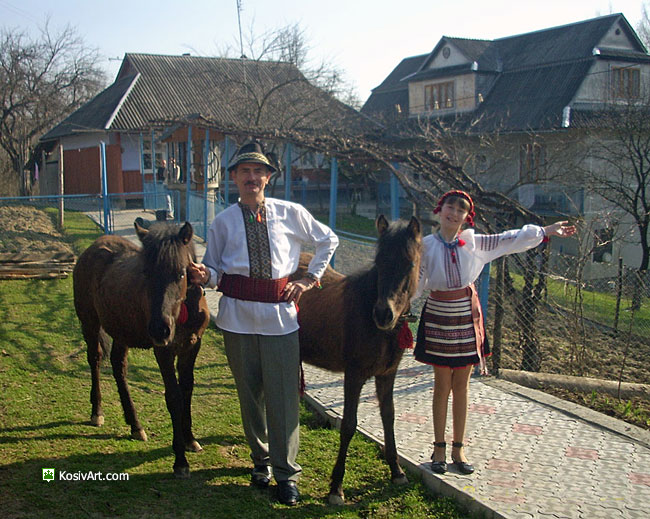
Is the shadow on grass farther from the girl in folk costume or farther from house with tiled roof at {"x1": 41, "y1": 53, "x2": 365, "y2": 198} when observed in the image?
house with tiled roof at {"x1": 41, "y1": 53, "x2": 365, "y2": 198}

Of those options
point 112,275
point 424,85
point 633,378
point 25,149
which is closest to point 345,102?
point 424,85

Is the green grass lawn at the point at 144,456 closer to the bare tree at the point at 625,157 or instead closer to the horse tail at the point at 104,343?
the horse tail at the point at 104,343

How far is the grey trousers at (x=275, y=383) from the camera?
3.86 meters

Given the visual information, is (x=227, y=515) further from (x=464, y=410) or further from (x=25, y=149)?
(x=25, y=149)

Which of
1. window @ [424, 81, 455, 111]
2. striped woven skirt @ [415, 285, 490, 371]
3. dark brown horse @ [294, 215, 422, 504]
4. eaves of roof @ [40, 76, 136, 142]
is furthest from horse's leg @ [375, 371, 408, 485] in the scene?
window @ [424, 81, 455, 111]

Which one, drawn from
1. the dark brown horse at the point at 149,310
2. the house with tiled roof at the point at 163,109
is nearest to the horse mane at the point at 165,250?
the dark brown horse at the point at 149,310

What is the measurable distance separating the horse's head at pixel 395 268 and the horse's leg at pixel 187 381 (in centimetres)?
148

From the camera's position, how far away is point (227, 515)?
3660 millimetres

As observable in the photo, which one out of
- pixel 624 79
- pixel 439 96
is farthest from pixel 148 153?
pixel 624 79

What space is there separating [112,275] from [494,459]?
331cm

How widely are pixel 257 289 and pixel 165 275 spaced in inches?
22.9

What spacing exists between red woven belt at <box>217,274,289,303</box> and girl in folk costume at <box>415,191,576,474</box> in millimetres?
977

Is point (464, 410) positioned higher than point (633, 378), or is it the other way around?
point (464, 410)

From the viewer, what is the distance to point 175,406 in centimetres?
421
